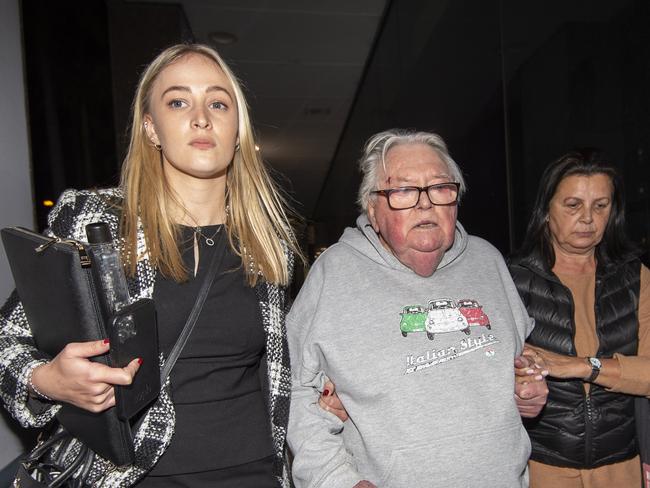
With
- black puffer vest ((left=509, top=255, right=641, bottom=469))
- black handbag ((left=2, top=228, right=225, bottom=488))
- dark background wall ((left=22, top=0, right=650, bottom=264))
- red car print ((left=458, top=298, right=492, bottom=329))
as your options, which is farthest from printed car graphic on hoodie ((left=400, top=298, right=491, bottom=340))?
dark background wall ((left=22, top=0, right=650, bottom=264))

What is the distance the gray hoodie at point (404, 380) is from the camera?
1470mm

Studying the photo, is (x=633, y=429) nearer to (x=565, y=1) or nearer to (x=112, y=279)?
(x=112, y=279)

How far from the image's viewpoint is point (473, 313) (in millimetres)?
1608

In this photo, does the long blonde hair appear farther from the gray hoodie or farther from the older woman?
the older woman

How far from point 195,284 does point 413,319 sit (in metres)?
0.70

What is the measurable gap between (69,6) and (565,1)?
3.15 metres

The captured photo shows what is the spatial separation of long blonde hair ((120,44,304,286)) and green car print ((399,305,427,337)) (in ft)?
1.35

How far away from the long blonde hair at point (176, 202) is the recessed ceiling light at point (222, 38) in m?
4.70

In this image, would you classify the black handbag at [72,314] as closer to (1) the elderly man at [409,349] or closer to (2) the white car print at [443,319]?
(1) the elderly man at [409,349]

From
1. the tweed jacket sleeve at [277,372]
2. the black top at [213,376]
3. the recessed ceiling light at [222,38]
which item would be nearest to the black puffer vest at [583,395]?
the tweed jacket sleeve at [277,372]

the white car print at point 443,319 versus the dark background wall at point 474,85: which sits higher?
the dark background wall at point 474,85

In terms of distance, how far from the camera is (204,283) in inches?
53.4

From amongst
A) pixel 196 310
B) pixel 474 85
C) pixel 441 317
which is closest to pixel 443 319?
pixel 441 317

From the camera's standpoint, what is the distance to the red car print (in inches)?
62.9
